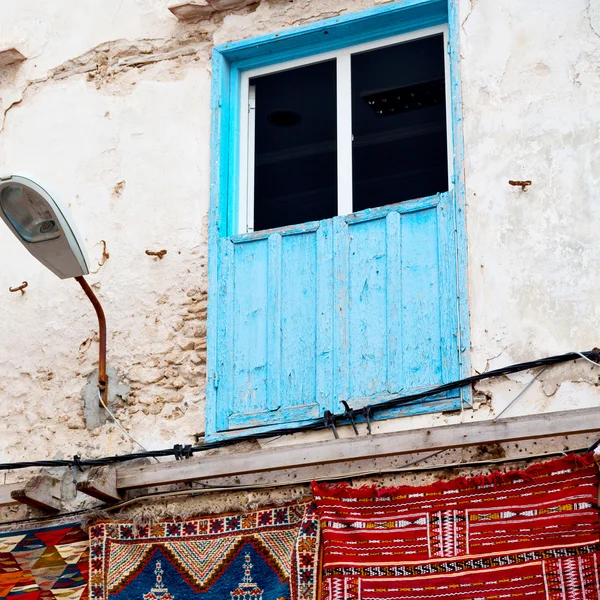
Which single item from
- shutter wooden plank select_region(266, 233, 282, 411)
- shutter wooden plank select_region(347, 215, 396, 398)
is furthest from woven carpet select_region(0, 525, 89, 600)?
shutter wooden plank select_region(347, 215, 396, 398)

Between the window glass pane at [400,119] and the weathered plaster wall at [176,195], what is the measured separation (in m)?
0.36

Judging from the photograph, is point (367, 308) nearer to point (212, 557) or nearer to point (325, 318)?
point (325, 318)

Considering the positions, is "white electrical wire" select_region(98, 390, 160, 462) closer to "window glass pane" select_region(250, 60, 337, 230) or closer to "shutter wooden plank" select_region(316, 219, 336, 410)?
"shutter wooden plank" select_region(316, 219, 336, 410)

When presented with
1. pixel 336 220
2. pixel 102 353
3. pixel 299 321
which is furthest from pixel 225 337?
pixel 336 220

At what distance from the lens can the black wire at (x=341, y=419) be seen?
640cm

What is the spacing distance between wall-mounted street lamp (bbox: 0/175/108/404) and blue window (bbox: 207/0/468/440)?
0.78 m

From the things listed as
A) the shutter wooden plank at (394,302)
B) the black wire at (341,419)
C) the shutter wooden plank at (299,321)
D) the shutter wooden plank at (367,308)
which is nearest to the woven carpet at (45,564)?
the black wire at (341,419)

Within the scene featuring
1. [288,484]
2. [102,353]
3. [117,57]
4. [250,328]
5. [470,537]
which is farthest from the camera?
[117,57]

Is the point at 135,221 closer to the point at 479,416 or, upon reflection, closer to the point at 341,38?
the point at 341,38

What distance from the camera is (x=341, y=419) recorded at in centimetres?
667

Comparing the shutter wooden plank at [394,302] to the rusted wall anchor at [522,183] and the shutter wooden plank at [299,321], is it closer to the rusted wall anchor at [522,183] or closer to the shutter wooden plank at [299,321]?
the shutter wooden plank at [299,321]

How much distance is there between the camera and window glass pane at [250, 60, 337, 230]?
305 inches

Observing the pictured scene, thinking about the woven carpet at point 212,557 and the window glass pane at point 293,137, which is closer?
the woven carpet at point 212,557

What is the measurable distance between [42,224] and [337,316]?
1547 mm
